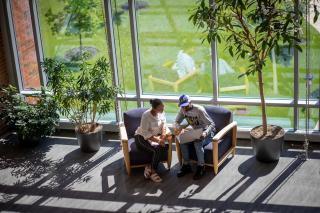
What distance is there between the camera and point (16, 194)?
791 cm

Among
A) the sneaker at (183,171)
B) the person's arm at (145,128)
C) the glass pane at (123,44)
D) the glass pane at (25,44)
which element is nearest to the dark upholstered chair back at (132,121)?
the person's arm at (145,128)

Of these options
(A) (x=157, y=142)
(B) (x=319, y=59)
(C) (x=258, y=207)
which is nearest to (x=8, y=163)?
(A) (x=157, y=142)

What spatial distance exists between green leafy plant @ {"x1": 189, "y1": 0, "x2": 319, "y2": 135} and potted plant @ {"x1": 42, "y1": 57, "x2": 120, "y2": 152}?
1748 mm

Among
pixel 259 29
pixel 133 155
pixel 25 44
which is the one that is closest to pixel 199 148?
pixel 133 155

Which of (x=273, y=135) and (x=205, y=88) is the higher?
(x=205, y=88)

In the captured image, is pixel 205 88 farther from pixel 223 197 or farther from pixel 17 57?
pixel 17 57

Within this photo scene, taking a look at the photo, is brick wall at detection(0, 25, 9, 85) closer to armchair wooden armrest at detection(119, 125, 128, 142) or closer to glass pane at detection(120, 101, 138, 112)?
glass pane at detection(120, 101, 138, 112)

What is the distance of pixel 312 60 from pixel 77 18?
387 cm

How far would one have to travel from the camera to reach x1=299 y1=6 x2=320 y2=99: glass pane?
Answer: 8258 millimetres

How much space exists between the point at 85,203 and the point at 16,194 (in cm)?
109

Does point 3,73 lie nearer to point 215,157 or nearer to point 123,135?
point 123,135

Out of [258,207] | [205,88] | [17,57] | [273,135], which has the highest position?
[17,57]

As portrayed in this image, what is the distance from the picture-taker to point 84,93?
8.68 m

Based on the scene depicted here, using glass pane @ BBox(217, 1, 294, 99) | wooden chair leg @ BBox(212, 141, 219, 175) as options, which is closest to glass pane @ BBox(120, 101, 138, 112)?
glass pane @ BBox(217, 1, 294, 99)
